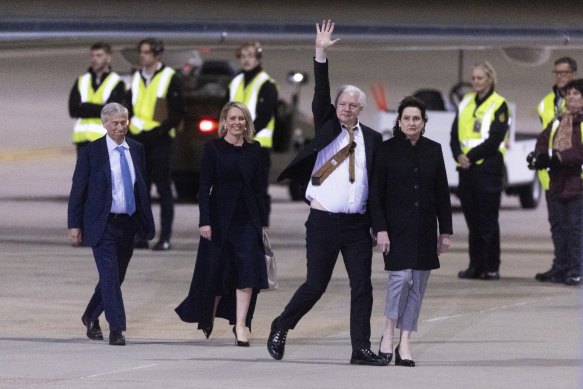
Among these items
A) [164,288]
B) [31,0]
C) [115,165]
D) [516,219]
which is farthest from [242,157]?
[516,219]

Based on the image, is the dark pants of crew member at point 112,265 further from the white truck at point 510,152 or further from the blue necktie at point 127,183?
the white truck at point 510,152

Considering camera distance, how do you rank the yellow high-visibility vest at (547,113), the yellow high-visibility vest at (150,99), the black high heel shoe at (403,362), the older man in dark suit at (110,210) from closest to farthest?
the black high heel shoe at (403,362) < the older man in dark suit at (110,210) < the yellow high-visibility vest at (547,113) < the yellow high-visibility vest at (150,99)

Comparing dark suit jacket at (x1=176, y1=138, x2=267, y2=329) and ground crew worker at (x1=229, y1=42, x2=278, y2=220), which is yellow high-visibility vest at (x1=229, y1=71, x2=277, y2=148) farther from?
dark suit jacket at (x1=176, y1=138, x2=267, y2=329)

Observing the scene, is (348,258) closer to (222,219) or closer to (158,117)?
(222,219)

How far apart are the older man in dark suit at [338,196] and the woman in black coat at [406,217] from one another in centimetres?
11

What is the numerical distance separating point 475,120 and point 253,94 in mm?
2140

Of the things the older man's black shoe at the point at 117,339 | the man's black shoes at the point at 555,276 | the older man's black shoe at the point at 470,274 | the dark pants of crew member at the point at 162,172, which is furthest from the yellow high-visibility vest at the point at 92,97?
the older man's black shoe at the point at 117,339

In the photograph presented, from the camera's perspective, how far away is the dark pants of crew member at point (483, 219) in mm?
14906

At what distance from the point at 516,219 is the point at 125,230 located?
10.4 meters

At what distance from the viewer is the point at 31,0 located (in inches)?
436

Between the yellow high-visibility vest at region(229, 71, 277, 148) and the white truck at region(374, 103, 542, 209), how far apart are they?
14.3 ft

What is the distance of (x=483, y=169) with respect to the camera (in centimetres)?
1502

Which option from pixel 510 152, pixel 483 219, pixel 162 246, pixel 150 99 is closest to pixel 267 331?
pixel 483 219

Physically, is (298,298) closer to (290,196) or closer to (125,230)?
(125,230)
